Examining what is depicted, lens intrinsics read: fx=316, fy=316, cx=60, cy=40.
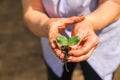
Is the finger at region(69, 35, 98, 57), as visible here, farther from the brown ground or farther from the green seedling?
the brown ground

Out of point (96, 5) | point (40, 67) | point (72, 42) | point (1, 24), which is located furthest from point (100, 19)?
point (1, 24)

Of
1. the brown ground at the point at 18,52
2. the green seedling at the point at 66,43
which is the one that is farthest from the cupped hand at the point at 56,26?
the brown ground at the point at 18,52

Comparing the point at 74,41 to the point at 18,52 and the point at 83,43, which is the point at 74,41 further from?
the point at 18,52

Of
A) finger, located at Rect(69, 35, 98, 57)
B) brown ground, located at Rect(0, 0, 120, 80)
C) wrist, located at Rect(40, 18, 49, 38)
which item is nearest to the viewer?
finger, located at Rect(69, 35, 98, 57)

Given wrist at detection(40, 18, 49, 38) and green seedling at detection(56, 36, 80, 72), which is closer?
green seedling at detection(56, 36, 80, 72)

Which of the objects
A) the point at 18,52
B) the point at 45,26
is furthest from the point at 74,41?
the point at 18,52

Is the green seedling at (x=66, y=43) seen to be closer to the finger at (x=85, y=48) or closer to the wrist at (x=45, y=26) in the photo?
the finger at (x=85, y=48)

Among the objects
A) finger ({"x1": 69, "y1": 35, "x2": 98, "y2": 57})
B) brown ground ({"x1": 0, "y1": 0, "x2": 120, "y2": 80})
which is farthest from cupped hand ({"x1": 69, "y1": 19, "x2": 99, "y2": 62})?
brown ground ({"x1": 0, "y1": 0, "x2": 120, "y2": 80})
